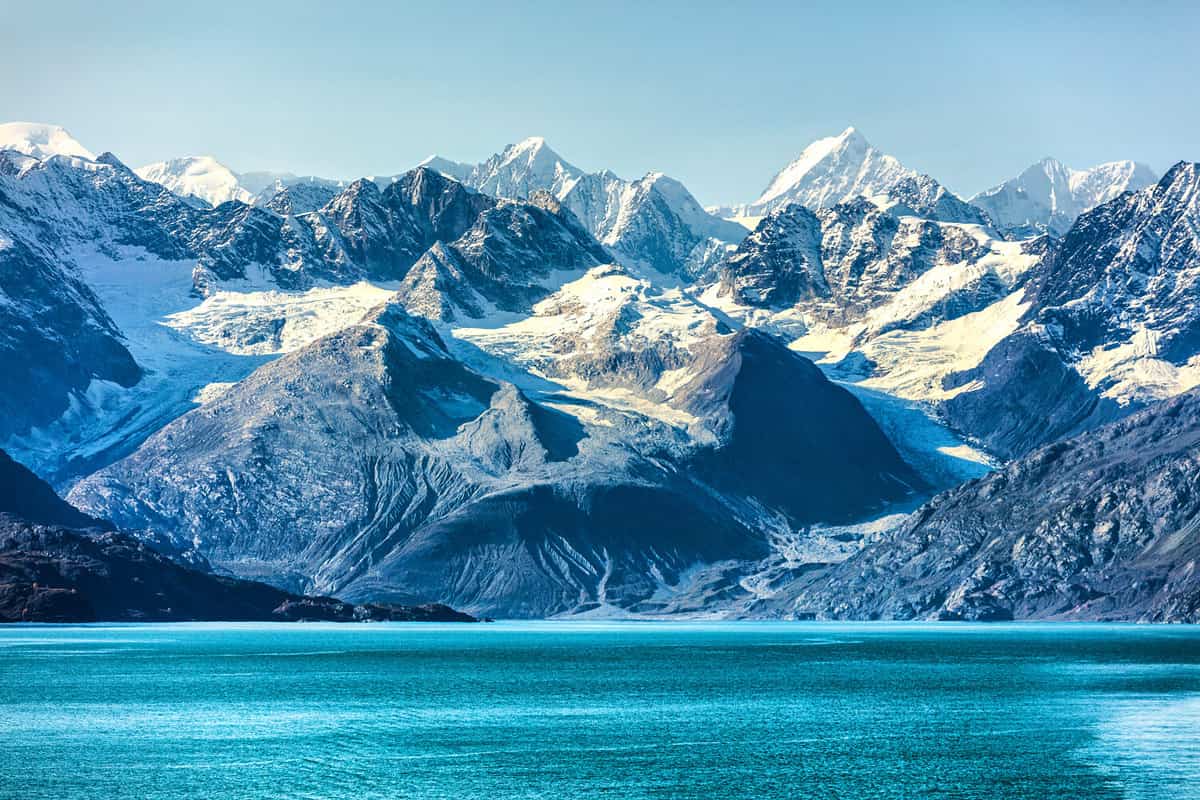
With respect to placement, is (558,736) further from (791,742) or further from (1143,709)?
(1143,709)

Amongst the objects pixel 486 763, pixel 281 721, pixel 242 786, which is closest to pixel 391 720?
pixel 281 721

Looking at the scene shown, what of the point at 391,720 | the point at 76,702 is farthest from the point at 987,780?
the point at 76,702

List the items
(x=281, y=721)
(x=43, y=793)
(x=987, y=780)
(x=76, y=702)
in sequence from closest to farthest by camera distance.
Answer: (x=43, y=793) → (x=987, y=780) → (x=281, y=721) → (x=76, y=702)

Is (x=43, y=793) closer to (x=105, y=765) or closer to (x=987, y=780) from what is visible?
(x=105, y=765)

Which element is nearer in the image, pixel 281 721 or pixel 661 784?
pixel 661 784

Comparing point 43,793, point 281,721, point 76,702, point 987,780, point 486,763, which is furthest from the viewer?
point 76,702

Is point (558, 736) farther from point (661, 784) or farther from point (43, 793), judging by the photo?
point (43, 793)

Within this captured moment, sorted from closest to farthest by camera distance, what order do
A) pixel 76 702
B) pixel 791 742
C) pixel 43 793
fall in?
pixel 43 793, pixel 791 742, pixel 76 702

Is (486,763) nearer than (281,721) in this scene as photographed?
Yes

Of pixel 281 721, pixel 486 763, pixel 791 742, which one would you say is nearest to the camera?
pixel 486 763
